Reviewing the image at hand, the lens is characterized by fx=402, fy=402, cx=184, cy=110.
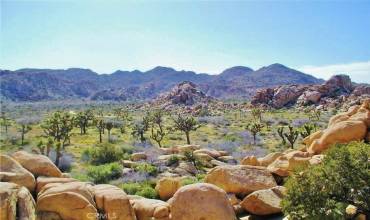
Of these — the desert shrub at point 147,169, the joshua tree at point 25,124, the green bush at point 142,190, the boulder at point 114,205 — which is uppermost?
the boulder at point 114,205

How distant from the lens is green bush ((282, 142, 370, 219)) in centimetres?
1220

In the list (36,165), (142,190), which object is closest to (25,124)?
(142,190)

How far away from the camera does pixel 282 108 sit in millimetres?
116375

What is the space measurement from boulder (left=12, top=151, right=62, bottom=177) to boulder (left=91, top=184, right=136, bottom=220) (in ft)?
8.37

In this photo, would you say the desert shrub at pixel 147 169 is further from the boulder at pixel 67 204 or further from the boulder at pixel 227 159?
the boulder at pixel 67 204


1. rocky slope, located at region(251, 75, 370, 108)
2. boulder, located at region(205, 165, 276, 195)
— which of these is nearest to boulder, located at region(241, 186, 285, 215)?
boulder, located at region(205, 165, 276, 195)

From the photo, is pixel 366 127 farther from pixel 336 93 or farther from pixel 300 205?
pixel 336 93

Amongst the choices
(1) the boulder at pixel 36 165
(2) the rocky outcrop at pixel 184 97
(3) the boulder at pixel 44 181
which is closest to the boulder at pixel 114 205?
(3) the boulder at pixel 44 181

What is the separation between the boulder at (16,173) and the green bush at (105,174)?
10818mm

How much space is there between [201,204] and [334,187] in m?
4.54

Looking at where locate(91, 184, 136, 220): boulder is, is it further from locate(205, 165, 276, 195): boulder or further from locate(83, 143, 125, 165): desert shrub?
locate(83, 143, 125, 165): desert shrub

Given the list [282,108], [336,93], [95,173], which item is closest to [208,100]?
[282,108]

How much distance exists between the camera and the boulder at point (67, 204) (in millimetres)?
13648

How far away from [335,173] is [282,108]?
107 metres
